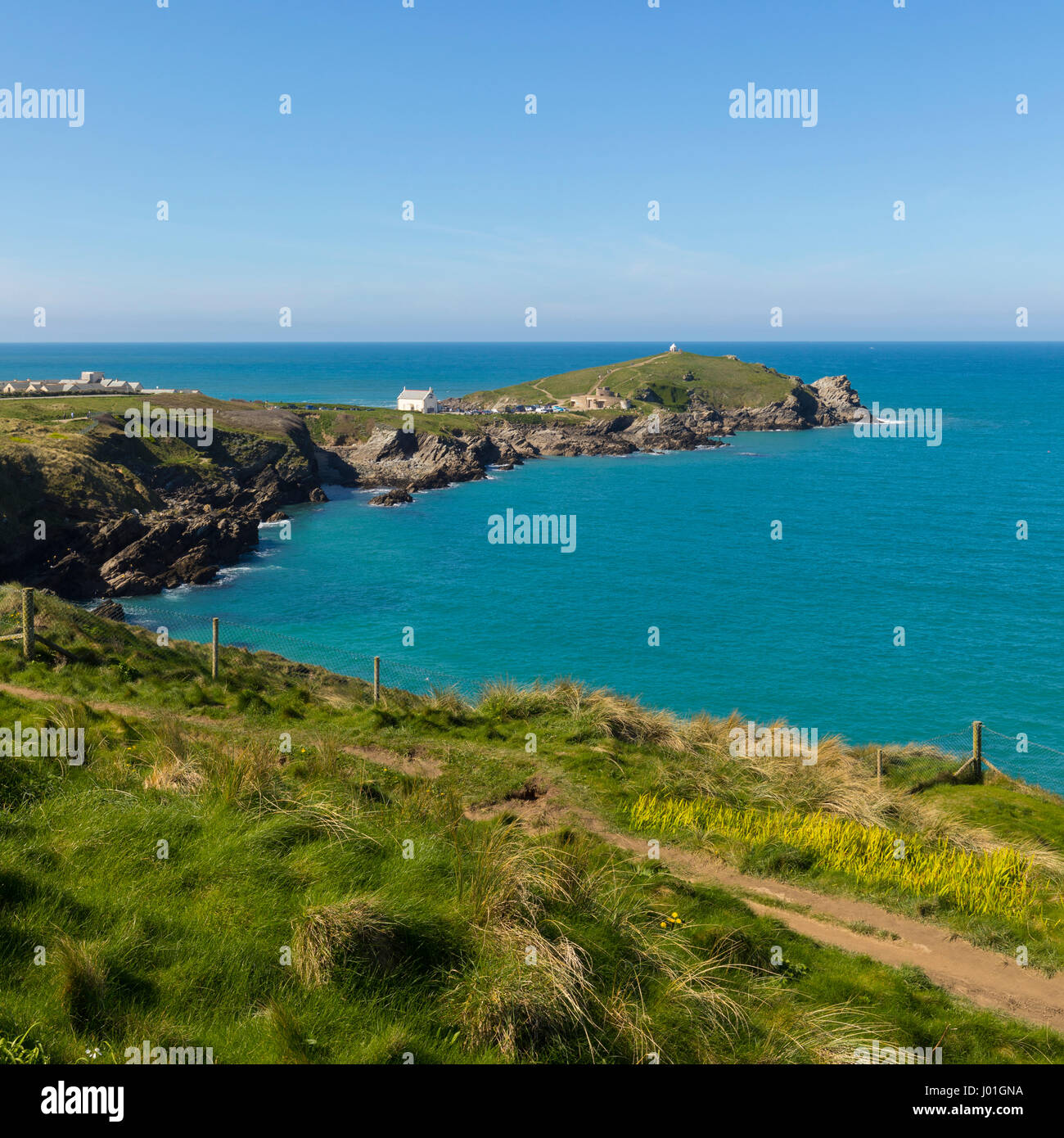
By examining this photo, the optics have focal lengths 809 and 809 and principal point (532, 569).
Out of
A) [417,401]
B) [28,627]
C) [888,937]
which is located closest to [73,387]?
[417,401]

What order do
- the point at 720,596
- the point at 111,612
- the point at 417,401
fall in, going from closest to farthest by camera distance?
the point at 111,612 < the point at 720,596 < the point at 417,401

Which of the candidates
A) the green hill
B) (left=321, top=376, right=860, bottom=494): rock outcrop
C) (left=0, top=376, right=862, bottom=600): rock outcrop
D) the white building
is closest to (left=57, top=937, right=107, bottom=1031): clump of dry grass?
(left=0, top=376, right=862, bottom=600): rock outcrop

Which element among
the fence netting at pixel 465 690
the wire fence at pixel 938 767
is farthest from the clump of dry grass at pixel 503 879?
the fence netting at pixel 465 690

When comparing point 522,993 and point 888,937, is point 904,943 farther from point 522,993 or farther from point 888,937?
point 522,993

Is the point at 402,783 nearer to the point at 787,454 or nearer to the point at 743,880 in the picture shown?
the point at 743,880

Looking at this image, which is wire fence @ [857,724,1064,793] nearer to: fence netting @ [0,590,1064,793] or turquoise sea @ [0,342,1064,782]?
fence netting @ [0,590,1064,793]
